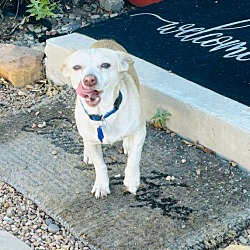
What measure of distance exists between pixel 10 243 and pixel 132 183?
81 centimetres

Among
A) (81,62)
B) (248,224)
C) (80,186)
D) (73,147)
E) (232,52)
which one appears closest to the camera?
(81,62)

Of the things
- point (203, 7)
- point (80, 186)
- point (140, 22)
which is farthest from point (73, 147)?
point (203, 7)

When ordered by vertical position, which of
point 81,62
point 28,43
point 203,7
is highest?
point 81,62

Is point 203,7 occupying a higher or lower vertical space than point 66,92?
higher

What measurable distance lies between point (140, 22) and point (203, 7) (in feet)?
1.85

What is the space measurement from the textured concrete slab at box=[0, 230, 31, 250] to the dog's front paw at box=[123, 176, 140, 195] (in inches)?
28.7

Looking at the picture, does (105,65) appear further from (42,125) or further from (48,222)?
(42,125)

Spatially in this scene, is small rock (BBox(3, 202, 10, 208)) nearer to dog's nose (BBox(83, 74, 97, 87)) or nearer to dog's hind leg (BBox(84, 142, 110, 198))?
dog's hind leg (BBox(84, 142, 110, 198))

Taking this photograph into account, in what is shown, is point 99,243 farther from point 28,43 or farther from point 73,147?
point 28,43

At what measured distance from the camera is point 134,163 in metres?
4.36

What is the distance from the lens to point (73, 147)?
5.08 m

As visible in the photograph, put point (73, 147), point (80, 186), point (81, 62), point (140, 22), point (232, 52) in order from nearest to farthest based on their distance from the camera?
point (81, 62) < point (80, 186) < point (73, 147) < point (232, 52) < point (140, 22)

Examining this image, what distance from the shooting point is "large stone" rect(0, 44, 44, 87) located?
6.12m

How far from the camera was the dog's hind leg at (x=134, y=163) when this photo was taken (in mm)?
4352
